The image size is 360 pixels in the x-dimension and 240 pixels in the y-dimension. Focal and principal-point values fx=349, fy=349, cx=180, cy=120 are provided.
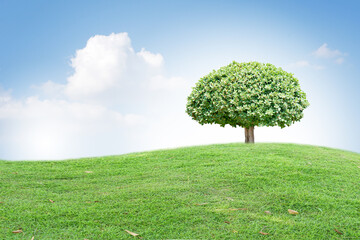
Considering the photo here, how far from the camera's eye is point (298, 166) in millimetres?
9531

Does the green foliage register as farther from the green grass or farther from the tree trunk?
the green grass

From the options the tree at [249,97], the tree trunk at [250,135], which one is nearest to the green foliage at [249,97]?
the tree at [249,97]

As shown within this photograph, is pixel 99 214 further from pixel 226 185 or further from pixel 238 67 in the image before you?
pixel 238 67

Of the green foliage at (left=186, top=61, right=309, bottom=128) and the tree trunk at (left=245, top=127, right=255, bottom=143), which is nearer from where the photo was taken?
the green foliage at (left=186, top=61, right=309, bottom=128)

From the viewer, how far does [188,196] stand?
7.25 m

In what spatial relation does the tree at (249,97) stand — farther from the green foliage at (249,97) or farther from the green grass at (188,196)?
the green grass at (188,196)

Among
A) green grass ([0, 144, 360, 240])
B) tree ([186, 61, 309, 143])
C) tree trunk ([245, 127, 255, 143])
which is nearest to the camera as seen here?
green grass ([0, 144, 360, 240])

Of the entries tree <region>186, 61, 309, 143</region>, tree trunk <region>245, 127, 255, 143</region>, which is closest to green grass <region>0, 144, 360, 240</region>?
tree <region>186, 61, 309, 143</region>

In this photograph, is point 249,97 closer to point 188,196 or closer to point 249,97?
point 249,97

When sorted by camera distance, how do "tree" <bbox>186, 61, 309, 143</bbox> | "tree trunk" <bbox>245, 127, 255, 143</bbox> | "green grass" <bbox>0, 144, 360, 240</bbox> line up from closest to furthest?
"green grass" <bbox>0, 144, 360, 240</bbox> → "tree" <bbox>186, 61, 309, 143</bbox> → "tree trunk" <bbox>245, 127, 255, 143</bbox>

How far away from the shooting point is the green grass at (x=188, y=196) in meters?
5.82

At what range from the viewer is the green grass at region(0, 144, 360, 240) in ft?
19.1

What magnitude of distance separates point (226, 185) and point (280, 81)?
684 centimetres

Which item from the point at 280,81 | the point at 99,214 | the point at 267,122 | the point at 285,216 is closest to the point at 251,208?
the point at 285,216
